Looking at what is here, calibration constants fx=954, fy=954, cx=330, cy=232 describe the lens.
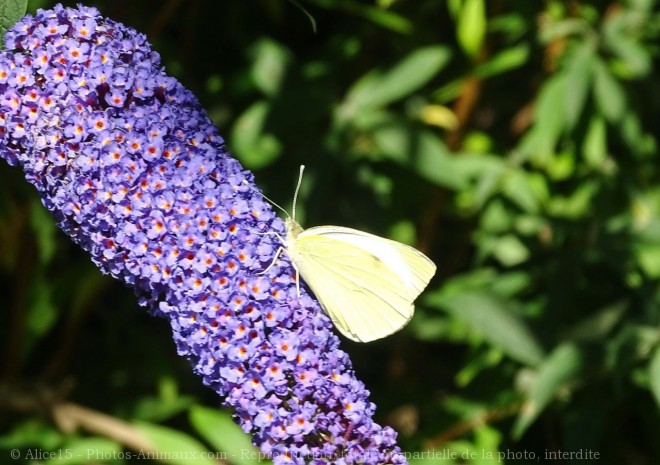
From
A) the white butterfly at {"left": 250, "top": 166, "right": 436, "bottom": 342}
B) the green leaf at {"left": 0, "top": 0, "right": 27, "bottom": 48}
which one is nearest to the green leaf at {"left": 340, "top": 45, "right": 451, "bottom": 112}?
the white butterfly at {"left": 250, "top": 166, "right": 436, "bottom": 342}

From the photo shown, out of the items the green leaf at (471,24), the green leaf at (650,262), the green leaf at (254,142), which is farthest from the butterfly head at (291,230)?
the green leaf at (650,262)

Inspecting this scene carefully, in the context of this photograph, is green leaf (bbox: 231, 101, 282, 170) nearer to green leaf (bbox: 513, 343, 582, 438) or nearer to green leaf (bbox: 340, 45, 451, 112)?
green leaf (bbox: 340, 45, 451, 112)

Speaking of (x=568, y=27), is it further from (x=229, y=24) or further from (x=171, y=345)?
(x=171, y=345)

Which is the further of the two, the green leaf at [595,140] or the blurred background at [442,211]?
the green leaf at [595,140]

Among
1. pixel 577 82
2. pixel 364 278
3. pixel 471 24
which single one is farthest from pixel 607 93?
pixel 364 278

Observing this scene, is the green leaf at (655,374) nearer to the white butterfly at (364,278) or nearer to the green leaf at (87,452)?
the white butterfly at (364,278)

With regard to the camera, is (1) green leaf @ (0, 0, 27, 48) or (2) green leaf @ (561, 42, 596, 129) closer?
(1) green leaf @ (0, 0, 27, 48)

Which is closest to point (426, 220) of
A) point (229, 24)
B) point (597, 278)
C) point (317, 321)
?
point (597, 278)
